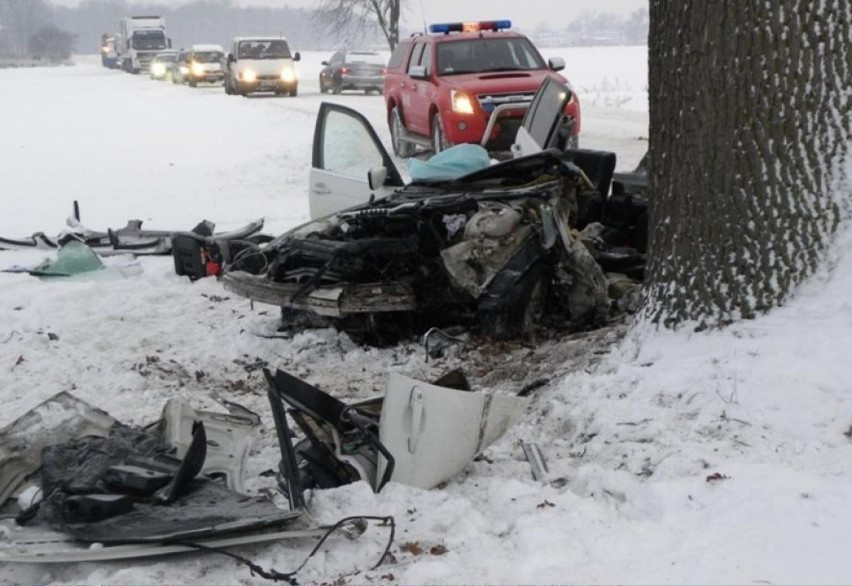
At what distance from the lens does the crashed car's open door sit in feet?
25.2

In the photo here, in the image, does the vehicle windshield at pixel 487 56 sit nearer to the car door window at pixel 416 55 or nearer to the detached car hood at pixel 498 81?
the detached car hood at pixel 498 81

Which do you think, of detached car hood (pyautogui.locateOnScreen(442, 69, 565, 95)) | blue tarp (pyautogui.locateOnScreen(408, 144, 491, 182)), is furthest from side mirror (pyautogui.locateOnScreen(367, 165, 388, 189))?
detached car hood (pyautogui.locateOnScreen(442, 69, 565, 95))

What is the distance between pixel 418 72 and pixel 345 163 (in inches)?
275

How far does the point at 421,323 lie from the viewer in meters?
6.97

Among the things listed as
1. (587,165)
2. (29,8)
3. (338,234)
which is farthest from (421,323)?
(29,8)

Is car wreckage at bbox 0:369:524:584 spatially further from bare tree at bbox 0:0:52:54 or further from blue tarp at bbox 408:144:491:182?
bare tree at bbox 0:0:52:54

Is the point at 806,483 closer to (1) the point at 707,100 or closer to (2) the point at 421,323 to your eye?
(1) the point at 707,100

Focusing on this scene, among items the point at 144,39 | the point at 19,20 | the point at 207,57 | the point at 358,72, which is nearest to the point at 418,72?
the point at 358,72

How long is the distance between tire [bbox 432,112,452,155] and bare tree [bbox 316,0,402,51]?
690 inches

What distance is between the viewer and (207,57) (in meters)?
42.1

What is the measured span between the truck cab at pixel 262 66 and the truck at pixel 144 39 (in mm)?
24301

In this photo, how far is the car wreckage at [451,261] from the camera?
6398mm

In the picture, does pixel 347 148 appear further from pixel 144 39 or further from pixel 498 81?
pixel 144 39

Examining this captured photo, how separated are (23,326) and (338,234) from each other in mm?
2666
